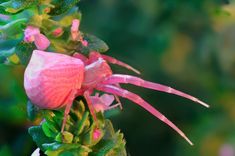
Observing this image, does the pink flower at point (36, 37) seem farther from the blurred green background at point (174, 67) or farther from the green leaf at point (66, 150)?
the blurred green background at point (174, 67)

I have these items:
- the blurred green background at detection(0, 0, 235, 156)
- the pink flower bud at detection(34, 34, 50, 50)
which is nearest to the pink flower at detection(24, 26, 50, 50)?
the pink flower bud at detection(34, 34, 50, 50)

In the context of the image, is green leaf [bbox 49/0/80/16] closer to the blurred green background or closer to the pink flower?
the pink flower

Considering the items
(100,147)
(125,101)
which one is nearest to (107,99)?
(100,147)

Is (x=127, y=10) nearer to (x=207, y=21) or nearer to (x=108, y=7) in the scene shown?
(x=108, y=7)

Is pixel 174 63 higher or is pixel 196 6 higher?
pixel 196 6

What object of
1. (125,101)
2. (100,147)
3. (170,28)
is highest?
(100,147)

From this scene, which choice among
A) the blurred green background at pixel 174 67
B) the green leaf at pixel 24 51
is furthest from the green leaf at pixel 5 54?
the blurred green background at pixel 174 67

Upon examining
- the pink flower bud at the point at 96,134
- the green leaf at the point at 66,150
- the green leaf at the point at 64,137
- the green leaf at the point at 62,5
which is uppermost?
the green leaf at the point at 62,5
